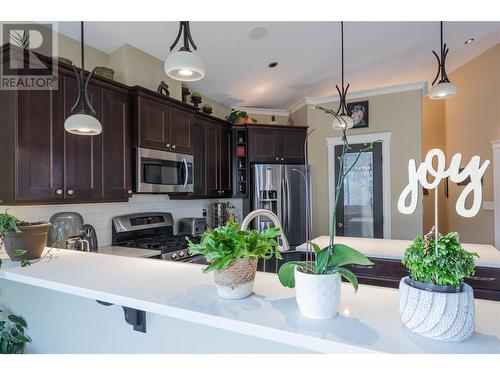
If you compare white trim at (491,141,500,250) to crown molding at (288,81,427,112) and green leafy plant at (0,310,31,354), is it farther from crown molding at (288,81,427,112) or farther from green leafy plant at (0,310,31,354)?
green leafy plant at (0,310,31,354)

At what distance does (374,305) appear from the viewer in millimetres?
896

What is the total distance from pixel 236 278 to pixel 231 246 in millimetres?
99

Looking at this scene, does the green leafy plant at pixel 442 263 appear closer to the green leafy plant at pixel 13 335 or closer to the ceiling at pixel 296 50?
the green leafy plant at pixel 13 335

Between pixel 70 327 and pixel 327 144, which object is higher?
pixel 327 144

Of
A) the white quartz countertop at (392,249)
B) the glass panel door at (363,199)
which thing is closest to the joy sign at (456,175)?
the white quartz countertop at (392,249)

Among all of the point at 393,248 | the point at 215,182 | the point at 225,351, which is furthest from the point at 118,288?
the point at 215,182

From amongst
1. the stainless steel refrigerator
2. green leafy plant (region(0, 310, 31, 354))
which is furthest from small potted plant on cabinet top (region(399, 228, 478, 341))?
the stainless steel refrigerator

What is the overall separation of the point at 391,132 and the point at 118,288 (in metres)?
4.23

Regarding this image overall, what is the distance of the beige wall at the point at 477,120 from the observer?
161 inches

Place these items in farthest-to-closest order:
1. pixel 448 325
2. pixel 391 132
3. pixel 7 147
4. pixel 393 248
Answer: pixel 391 132 < pixel 393 248 < pixel 7 147 < pixel 448 325

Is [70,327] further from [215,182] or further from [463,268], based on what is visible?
[215,182]

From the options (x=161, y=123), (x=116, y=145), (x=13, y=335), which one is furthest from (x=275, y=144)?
(x=13, y=335)

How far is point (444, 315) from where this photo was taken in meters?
0.67

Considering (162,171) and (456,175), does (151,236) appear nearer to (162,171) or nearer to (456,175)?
A: (162,171)
